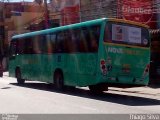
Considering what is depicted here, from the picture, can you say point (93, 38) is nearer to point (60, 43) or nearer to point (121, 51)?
point (121, 51)

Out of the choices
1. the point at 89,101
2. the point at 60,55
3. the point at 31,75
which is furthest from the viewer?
the point at 31,75

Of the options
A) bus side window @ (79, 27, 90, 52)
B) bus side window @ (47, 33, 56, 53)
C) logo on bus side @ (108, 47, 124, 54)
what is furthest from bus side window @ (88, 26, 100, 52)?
bus side window @ (47, 33, 56, 53)

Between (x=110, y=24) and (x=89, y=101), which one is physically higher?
(x=110, y=24)

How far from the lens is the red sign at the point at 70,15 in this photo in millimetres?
33269

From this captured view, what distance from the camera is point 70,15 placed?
34156mm

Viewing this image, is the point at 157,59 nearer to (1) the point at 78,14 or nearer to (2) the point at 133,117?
(1) the point at 78,14

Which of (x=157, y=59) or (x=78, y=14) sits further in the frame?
(x=78, y=14)

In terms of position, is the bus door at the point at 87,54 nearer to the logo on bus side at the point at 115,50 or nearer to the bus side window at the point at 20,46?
the logo on bus side at the point at 115,50

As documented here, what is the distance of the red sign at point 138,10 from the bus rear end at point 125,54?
23.4 feet

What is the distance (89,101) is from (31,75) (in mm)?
8839

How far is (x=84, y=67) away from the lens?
58.2 ft

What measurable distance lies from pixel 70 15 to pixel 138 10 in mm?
9786

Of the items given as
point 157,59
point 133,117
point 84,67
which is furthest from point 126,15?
point 133,117

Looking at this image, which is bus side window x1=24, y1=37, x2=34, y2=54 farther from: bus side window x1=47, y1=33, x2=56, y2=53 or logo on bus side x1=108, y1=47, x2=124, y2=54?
logo on bus side x1=108, y1=47, x2=124, y2=54
